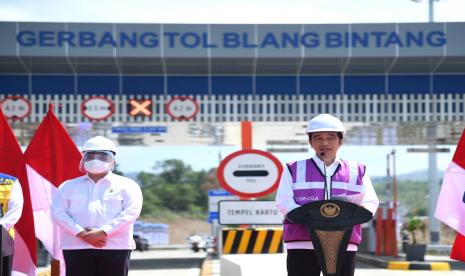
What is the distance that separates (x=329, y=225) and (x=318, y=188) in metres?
0.27

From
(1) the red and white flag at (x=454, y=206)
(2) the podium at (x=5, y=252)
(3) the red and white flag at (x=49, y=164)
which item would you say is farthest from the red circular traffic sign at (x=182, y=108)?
(2) the podium at (x=5, y=252)

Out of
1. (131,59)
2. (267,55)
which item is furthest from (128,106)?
(267,55)

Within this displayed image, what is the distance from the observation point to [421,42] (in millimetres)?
20891

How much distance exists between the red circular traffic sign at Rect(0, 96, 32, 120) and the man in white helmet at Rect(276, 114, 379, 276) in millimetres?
15780

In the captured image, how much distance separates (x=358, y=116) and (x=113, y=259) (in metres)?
15.2

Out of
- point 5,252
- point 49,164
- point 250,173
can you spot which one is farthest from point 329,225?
point 250,173

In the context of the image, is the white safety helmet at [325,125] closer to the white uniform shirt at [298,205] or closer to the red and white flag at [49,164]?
the white uniform shirt at [298,205]

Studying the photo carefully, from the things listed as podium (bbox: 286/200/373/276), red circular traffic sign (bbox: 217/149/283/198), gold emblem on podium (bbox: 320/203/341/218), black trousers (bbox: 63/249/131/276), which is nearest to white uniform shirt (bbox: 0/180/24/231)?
black trousers (bbox: 63/249/131/276)

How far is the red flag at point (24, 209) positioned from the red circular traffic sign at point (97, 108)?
11.9 meters

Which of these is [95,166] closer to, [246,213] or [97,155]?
[97,155]

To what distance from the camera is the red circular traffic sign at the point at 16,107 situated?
2167 cm

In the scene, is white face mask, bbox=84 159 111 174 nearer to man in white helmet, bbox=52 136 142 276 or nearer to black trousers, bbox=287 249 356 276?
man in white helmet, bbox=52 136 142 276

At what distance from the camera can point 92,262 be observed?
7.32 metres

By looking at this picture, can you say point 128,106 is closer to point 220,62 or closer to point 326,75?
point 220,62
